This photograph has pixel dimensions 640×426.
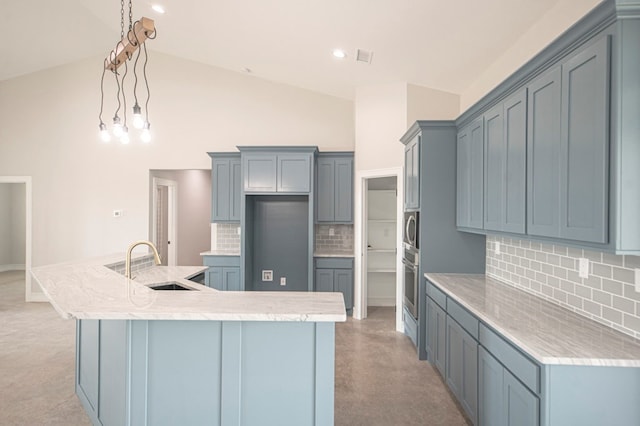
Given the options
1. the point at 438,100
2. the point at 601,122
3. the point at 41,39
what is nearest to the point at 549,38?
the point at 601,122

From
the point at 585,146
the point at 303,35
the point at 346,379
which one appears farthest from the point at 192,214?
the point at 585,146

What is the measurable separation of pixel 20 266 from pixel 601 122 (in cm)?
1151

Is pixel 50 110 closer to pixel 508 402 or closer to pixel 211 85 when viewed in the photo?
pixel 211 85

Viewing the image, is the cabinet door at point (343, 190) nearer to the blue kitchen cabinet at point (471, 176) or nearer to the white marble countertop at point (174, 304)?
the blue kitchen cabinet at point (471, 176)

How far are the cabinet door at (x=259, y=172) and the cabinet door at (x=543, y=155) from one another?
11.3ft

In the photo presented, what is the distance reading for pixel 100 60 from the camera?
5.82m

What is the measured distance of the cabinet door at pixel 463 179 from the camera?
10.0 feet

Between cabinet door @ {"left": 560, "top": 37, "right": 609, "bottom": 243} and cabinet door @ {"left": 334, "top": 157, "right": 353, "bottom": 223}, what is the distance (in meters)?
3.43

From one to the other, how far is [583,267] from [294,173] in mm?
3580

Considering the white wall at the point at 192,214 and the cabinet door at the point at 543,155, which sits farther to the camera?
the white wall at the point at 192,214

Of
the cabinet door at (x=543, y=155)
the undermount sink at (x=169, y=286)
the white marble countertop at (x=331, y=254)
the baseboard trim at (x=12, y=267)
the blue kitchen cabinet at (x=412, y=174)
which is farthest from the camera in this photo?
the baseboard trim at (x=12, y=267)

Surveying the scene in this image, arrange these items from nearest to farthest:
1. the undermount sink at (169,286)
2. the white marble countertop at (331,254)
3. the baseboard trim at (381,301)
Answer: the undermount sink at (169,286)
the white marble countertop at (331,254)
the baseboard trim at (381,301)

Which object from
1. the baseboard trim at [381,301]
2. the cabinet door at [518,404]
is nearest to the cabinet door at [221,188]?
the baseboard trim at [381,301]

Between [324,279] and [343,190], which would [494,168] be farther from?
[324,279]
